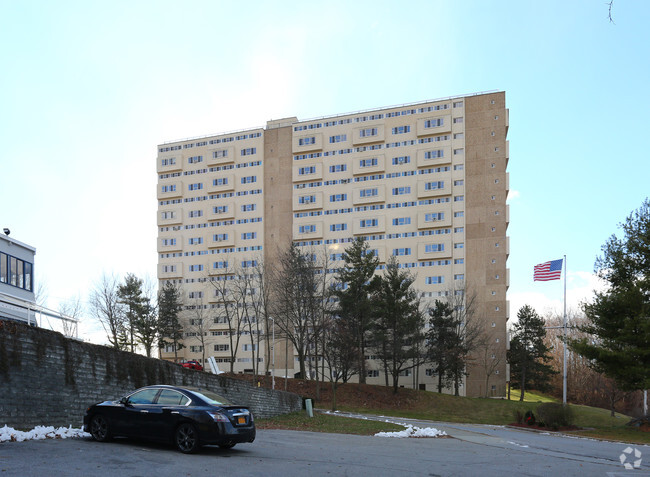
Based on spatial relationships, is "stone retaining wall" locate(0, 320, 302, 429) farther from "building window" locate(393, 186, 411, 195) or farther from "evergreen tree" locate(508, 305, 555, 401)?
"building window" locate(393, 186, 411, 195)

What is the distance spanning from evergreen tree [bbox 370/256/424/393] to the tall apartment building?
49.7 feet

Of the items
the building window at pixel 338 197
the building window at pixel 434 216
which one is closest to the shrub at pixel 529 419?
the building window at pixel 434 216

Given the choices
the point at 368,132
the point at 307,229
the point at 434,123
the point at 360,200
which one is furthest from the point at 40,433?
the point at 368,132

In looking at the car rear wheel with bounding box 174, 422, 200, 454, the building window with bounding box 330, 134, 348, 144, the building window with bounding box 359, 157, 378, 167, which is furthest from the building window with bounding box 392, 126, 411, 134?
the car rear wheel with bounding box 174, 422, 200, 454

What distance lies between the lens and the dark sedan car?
12250mm

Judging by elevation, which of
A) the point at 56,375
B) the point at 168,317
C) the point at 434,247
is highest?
the point at 434,247

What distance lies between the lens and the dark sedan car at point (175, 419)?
40.2ft

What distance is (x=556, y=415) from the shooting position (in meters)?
31.3

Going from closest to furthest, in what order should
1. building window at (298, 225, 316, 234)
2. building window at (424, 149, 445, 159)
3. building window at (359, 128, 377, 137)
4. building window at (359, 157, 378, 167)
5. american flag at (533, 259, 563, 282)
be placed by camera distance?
american flag at (533, 259, 563, 282), building window at (424, 149, 445, 159), building window at (359, 157, 378, 167), building window at (359, 128, 377, 137), building window at (298, 225, 316, 234)

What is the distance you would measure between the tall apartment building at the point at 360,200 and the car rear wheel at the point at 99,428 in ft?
215

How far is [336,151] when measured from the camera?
8588cm

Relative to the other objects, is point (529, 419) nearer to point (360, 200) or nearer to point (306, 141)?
point (360, 200)

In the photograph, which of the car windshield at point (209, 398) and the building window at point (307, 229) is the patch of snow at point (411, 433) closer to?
the car windshield at point (209, 398)

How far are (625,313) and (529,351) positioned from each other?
4357cm
